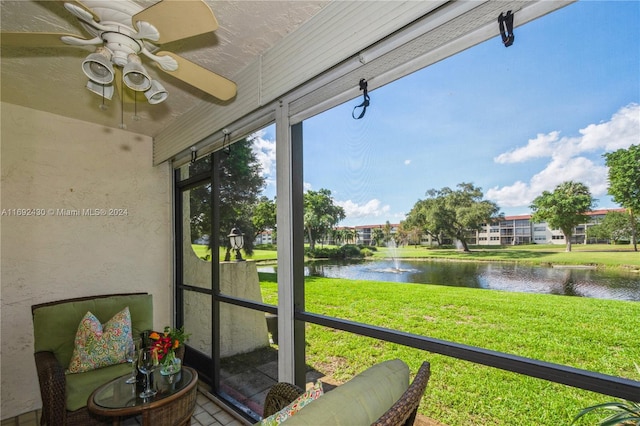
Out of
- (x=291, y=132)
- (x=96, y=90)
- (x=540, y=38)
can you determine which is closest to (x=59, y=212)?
(x=96, y=90)

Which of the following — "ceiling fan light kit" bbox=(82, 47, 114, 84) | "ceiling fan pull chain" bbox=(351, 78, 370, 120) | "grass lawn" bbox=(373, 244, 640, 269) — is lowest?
"grass lawn" bbox=(373, 244, 640, 269)

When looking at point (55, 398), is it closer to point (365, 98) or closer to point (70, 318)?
point (70, 318)

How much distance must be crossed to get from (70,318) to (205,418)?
1.39 metres

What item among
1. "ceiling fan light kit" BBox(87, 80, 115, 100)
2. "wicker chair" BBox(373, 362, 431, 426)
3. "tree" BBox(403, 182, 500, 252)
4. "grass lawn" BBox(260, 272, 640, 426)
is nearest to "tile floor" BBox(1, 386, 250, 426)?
"grass lawn" BBox(260, 272, 640, 426)

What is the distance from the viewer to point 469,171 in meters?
1.36

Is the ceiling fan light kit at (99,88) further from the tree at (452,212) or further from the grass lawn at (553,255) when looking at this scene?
the grass lawn at (553,255)

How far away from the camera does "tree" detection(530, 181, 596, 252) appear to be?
1062 millimetres

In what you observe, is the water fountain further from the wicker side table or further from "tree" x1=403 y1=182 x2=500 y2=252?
the wicker side table

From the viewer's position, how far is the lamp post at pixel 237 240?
2.80 metres

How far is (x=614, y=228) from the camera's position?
103cm

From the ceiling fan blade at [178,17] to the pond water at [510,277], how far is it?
141cm

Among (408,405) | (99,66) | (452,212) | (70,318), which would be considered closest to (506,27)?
(452,212)

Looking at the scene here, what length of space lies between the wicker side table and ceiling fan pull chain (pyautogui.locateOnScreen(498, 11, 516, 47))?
241cm

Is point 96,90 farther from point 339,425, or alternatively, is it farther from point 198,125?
point 339,425
